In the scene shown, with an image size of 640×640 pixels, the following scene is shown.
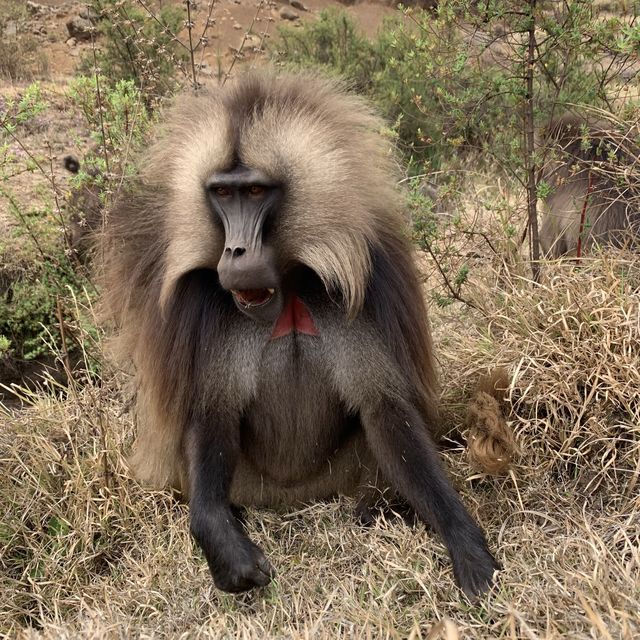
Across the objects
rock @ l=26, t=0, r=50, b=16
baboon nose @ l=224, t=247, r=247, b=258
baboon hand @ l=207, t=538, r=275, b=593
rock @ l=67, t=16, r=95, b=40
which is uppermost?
baboon nose @ l=224, t=247, r=247, b=258

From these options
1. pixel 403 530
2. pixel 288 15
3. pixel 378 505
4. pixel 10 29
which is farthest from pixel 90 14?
pixel 288 15

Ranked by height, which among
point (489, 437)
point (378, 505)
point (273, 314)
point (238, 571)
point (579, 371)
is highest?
point (273, 314)

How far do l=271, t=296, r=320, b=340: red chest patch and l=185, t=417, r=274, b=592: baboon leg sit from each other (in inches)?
14.0

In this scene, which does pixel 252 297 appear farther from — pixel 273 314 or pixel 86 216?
pixel 86 216

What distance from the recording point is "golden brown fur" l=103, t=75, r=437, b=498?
7.98 ft

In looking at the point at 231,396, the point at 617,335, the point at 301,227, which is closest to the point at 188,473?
the point at 231,396

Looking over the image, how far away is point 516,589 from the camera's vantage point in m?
2.34

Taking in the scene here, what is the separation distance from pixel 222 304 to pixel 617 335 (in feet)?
4.58

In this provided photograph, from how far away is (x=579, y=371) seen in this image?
292 centimetres

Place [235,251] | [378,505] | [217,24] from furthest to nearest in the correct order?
[217,24], [378,505], [235,251]

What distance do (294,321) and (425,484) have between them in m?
0.67

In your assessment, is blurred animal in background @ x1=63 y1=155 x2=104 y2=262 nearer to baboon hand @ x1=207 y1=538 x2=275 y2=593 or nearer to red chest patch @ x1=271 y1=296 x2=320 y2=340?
red chest patch @ x1=271 y1=296 x2=320 y2=340

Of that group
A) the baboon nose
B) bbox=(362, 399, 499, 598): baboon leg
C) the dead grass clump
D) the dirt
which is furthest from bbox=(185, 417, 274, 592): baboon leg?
the dirt

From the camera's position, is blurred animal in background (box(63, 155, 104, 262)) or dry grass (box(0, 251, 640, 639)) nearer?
dry grass (box(0, 251, 640, 639))
